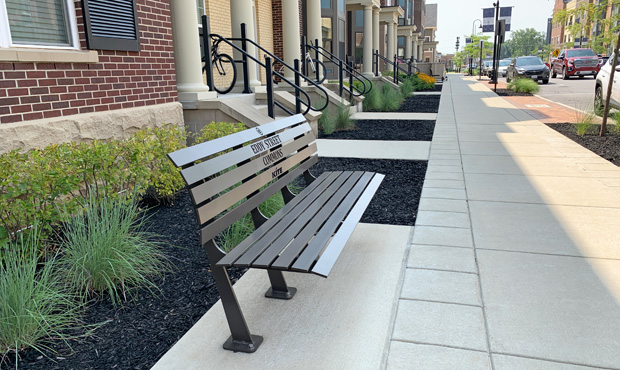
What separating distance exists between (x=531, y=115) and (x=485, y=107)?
8.45 feet

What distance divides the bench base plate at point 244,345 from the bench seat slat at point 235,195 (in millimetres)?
655

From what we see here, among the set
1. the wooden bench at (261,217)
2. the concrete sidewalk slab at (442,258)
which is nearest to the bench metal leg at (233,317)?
the wooden bench at (261,217)

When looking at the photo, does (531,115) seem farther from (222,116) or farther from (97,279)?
(97,279)

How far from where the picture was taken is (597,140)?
27.3ft

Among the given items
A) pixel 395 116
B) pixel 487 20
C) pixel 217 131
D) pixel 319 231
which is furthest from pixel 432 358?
pixel 487 20

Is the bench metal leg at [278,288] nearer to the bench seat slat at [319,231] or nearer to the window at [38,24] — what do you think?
the bench seat slat at [319,231]

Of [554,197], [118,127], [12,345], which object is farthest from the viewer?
[118,127]

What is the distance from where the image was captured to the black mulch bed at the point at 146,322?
95.8 inches

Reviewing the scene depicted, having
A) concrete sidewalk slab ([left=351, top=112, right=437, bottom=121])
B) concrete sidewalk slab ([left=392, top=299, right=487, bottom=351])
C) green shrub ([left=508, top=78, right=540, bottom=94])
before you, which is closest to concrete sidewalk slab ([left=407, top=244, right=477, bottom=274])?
concrete sidewalk slab ([left=392, top=299, right=487, bottom=351])

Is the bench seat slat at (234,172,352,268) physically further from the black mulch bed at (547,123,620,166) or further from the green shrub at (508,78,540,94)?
the green shrub at (508,78,540,94)

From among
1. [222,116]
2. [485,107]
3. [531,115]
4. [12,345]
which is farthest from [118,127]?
[485,107]

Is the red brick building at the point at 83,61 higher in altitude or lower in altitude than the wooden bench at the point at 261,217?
higher

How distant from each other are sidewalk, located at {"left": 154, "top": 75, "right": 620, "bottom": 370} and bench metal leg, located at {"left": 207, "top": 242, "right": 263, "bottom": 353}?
0.05 metres

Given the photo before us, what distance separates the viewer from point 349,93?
13.1 metres
